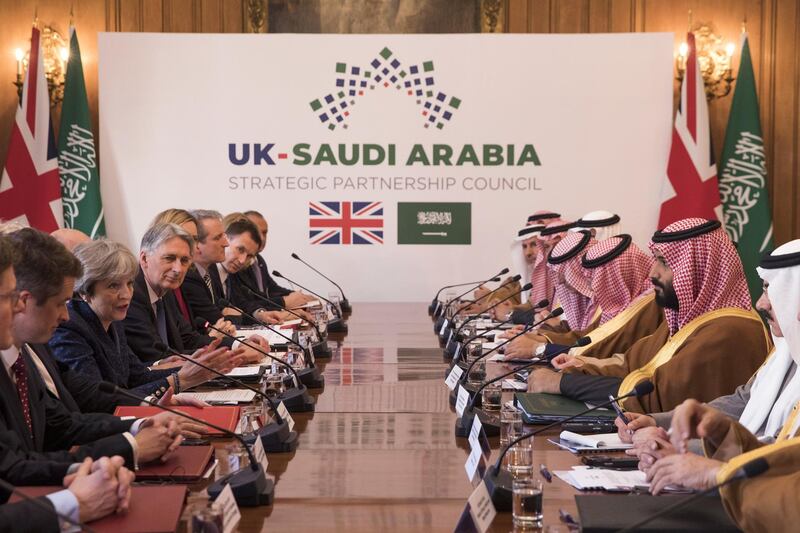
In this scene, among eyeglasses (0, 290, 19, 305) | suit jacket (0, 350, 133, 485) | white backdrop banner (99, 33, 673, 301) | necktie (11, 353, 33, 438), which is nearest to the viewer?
eyeglasses (0, 290, 19, 305)

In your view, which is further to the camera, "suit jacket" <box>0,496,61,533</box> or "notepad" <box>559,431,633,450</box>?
"notepad" <box>559,431,633,450</box>

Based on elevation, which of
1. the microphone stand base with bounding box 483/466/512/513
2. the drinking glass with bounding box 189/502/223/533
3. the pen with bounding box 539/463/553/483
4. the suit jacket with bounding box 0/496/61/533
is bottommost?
the pen with bounding box 539/463/553/483

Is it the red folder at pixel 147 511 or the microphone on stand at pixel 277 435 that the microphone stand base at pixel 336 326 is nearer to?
the microphone on stand at pixel 277 435

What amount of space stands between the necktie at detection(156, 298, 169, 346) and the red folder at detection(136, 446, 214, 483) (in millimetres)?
2132

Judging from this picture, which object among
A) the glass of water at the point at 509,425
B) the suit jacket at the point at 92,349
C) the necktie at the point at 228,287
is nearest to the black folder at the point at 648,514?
the glass of water at the point at 509,425

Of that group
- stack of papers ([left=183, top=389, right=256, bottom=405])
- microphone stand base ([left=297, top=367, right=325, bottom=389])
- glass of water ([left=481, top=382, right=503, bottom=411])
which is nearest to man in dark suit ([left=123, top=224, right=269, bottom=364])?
microphone stand base ([left=297, top=367, right=325, bottom=389])

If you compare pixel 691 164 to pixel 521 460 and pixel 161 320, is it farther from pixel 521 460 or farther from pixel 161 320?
pixel 521 460

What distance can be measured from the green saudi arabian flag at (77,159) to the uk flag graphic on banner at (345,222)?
5.47ft

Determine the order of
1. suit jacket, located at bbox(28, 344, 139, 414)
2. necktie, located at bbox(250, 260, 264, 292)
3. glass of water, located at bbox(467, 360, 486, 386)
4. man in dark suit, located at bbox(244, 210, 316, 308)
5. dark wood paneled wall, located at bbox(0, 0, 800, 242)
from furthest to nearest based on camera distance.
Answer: dark wood paneled wall, located at bbox(0, 0, 800, 242)
necktie, located at bbox(250, 260, 264, 292)
man in dark suit, located at bbox(244, 210, 316, 308)
glass of water, located at bbox(467, 360, 486, 386)
suit jacket, located at bbox(28, 344, 139, 414)

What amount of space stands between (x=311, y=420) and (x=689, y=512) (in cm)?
142

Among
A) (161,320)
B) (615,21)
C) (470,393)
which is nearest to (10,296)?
(470,393)

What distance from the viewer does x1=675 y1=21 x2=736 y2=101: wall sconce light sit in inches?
329

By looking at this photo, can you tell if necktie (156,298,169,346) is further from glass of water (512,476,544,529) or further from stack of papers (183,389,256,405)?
glass of water (512,476,544,529)

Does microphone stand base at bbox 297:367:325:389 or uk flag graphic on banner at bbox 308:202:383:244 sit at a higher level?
uk flag graphic on banner at bbox 308:202:383:244
